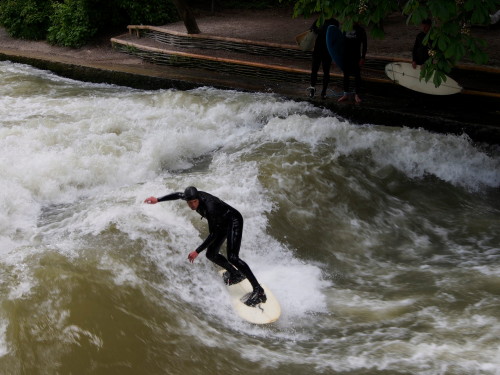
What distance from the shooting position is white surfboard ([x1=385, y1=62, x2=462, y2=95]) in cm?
802

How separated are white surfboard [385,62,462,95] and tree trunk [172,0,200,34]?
5.27m

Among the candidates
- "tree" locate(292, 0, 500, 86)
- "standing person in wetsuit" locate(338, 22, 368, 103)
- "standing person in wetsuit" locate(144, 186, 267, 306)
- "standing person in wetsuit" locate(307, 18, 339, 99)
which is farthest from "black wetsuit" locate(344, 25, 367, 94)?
"standing person in wetsuit" locate(144, 186, 267, 306)

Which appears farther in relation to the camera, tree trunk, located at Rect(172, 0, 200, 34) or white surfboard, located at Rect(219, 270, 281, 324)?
tree trunk, located at Rect(172, 0, 200, 34)

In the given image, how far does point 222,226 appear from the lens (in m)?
4.48

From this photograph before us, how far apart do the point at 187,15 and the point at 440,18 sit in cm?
851

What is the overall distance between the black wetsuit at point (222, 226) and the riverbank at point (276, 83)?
4.85 metres

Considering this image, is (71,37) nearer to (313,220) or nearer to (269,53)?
(269,53)

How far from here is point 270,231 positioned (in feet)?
18.6

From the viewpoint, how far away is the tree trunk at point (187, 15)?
11.7m

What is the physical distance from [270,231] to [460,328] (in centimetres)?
232

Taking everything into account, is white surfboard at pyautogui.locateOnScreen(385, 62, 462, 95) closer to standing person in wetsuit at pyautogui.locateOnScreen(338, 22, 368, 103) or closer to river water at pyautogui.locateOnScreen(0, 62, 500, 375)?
standing person in wetsuit at pyautogui.locateOnScreen(338, 22, 368, 103)

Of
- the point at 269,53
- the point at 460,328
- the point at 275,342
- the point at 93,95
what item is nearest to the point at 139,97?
the point at 93,95

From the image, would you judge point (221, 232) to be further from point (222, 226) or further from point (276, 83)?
point (276, 83)

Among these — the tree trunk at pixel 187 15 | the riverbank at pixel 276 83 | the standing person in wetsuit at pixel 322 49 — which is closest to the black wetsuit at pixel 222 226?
the standing person in wetsuit at pixel 322 49
